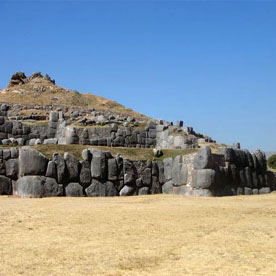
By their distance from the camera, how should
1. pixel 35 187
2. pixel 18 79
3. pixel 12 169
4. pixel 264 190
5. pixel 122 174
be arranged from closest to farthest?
pixel 35 187 < pixel 12 169 < pixel 122 174 < pixel 264 190 < pixel 18 79

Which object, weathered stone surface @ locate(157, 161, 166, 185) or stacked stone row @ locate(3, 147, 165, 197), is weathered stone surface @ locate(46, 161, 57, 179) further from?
weathered stone surface @ locate(157, 161, 166, 185)

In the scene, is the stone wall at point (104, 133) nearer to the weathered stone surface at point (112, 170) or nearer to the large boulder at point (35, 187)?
the weathered stone surface at point (112, 170)

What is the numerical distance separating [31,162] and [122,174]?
3683 mm

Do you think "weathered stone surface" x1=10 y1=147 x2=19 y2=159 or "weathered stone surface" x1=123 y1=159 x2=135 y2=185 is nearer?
"weathered stone surface" x1=10 y1=147 x2=19 y2=159

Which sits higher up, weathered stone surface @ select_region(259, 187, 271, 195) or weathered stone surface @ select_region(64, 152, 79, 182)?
weathered stone surface @ select_region(64, 152, 79, 182)

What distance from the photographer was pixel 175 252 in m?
6.58

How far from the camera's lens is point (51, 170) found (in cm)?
1499

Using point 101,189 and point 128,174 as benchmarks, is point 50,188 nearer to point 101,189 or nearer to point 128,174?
point 101,189

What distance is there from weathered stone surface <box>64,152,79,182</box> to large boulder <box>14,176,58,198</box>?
2.33 feet

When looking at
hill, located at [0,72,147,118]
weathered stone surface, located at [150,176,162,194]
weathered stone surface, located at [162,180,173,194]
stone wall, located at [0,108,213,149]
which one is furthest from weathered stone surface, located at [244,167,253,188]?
hill, located at [0,72,147,118]

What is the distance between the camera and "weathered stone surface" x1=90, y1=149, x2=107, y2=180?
52.4 ft

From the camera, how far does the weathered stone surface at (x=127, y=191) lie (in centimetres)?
1662

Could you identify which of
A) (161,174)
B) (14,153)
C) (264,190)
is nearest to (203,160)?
(161,174)

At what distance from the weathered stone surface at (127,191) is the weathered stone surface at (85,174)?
59.2 inches
